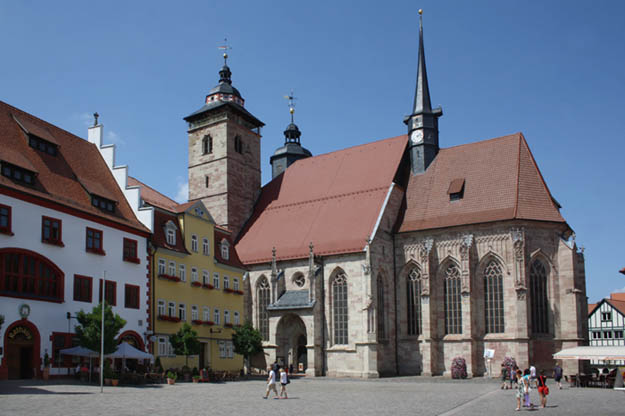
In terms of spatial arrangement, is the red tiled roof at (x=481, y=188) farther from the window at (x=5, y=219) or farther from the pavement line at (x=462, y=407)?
the window at (x=5, y=219)

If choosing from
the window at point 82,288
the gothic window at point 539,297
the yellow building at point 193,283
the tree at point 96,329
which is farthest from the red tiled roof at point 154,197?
the gothic window at point 539,297

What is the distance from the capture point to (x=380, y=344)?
42.0 m

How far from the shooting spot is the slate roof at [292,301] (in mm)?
44312

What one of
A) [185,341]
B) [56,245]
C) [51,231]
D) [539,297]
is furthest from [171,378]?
[539,297]

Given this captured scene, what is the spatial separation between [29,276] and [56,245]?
1853 millimetres

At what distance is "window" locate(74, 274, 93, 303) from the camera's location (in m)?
28.2

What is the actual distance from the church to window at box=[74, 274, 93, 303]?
17.7m

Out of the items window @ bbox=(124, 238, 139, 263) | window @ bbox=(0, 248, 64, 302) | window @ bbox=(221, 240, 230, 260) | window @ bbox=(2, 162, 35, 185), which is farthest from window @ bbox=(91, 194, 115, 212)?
window @ bbox=(221, 240, 230, 260)

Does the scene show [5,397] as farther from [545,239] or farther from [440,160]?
[440,160]

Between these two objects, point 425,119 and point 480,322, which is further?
point 425,119

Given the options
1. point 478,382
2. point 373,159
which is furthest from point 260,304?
point 478,382

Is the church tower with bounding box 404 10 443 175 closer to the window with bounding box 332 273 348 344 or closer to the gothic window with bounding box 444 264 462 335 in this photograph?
the gothic window with bounding box 444 264 462 335

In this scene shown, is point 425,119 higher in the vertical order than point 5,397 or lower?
higher

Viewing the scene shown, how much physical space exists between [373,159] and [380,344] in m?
14.2
